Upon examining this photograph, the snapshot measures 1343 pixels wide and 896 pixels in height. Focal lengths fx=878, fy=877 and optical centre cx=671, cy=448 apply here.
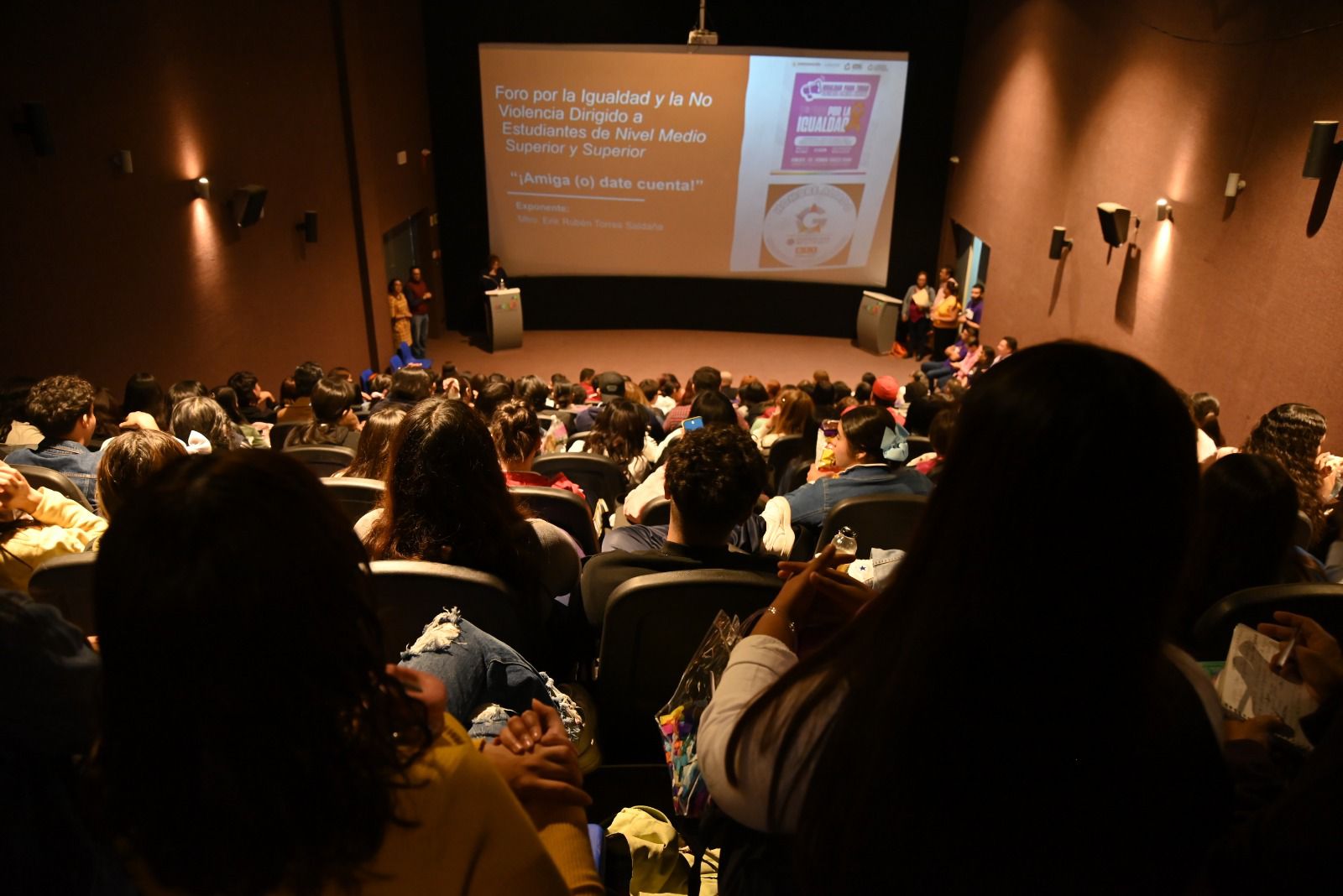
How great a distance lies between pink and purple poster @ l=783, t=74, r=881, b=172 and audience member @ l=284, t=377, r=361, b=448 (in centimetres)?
813

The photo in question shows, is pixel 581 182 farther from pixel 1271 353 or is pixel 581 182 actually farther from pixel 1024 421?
pixel 1024 421

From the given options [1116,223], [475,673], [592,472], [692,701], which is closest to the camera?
[692,701]

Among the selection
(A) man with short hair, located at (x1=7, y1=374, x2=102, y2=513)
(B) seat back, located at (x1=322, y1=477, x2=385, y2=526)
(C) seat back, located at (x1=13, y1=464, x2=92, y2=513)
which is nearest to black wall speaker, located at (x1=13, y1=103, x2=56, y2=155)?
(A) man with short hair, located at (x1=7, y1=374, x2=102, y2=513)

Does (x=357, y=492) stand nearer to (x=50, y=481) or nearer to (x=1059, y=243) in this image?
(x=50, y=481)

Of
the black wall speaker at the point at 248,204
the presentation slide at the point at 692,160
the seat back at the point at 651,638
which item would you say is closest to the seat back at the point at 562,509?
the seat back at the point at 651,638

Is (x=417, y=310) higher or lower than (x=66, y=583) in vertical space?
lower

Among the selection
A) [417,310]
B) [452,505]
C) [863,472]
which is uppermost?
[452,505]

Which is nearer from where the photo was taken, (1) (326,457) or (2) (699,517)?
(2) (699,517)

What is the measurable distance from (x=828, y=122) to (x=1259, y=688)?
10508 mm

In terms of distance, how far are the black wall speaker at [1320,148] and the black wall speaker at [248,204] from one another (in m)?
2.23

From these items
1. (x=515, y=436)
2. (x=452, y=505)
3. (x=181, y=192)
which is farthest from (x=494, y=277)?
(x=452, y=505)

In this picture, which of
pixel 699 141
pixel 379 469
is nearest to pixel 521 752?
pixel 379 469

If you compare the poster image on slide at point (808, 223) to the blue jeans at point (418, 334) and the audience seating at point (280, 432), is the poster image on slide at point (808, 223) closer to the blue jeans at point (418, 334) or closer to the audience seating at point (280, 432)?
the blue jeans at point (418, 334)

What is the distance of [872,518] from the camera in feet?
10.3
